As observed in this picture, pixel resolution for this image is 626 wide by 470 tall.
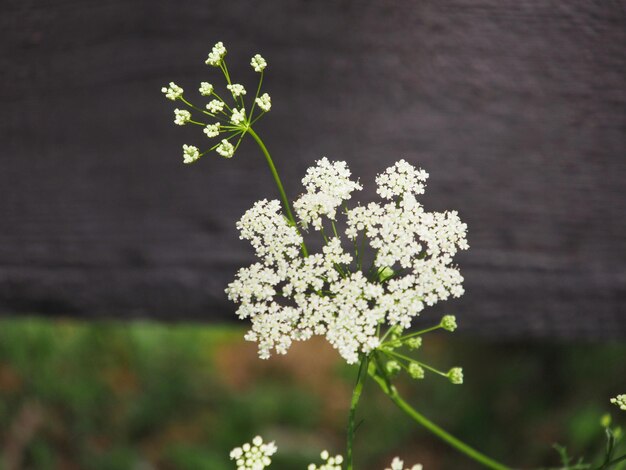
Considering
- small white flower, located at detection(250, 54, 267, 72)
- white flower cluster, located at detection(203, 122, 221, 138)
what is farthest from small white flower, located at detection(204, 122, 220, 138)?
small white flower, located at detection(250, 54, 267, 72)

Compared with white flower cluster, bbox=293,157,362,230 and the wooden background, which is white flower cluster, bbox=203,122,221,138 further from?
the wooden background

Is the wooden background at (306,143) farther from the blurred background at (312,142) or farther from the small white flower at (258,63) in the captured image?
the small white flower at (258,63)

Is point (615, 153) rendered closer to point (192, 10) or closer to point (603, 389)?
point (192, 10)

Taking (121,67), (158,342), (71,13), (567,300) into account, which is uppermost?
(71,13)

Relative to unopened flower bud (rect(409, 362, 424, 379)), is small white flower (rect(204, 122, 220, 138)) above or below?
above

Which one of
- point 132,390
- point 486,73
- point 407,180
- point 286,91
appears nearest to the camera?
point 407,180

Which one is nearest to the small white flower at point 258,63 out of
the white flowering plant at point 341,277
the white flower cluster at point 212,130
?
the white flowering plant at point 341,277

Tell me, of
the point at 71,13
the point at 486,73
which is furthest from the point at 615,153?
the point at 71,13

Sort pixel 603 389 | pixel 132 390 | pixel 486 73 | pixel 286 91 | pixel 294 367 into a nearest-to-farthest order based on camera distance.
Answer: pixel 486 73 < pixel 286 91 < pixel 603 389 < pixel 132 390 < pixel 294 367
